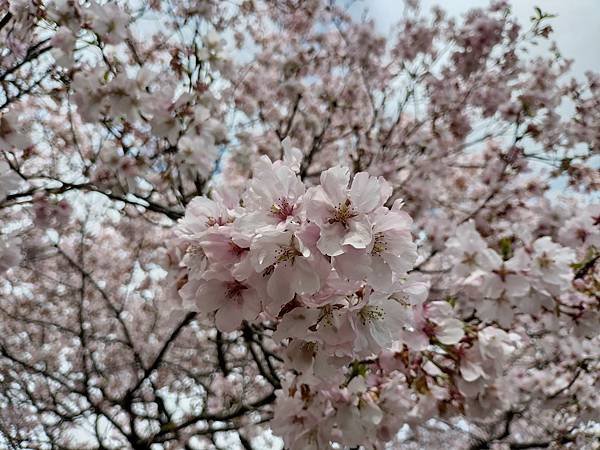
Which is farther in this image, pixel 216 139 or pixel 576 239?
pixel 216 139

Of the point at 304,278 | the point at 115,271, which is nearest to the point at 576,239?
the point at 304,278

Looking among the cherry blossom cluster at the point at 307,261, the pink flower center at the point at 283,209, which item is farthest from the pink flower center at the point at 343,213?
Answer: the pink flower center at the point at 283,209

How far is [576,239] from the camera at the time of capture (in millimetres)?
3084

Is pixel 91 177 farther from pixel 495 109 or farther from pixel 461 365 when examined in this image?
pixel 495 109

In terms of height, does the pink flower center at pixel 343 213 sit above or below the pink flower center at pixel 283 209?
below

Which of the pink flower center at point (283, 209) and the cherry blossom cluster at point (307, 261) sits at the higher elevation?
the pink flower center at point (283, 209)

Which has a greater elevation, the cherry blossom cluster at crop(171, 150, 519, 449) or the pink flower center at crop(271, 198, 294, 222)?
the pink flower center at crop(271, 198, 294, 222)

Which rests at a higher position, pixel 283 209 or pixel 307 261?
pixel 283 209

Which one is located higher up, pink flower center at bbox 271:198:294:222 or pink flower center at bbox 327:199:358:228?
pink flower center at bbox 271:198:294:222

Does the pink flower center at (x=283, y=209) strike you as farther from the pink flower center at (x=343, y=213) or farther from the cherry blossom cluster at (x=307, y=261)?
the pink flower center at (x=343, y=213)

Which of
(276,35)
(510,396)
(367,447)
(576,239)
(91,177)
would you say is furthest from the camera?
(276,35)

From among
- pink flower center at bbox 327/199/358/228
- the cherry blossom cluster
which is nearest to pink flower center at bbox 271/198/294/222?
the cherry blossom cluster

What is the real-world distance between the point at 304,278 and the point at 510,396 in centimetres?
201

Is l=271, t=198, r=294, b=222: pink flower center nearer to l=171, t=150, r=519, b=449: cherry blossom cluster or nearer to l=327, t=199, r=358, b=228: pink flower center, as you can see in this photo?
l=171, t=150, r=519, b=449: cherry blossom cluster
